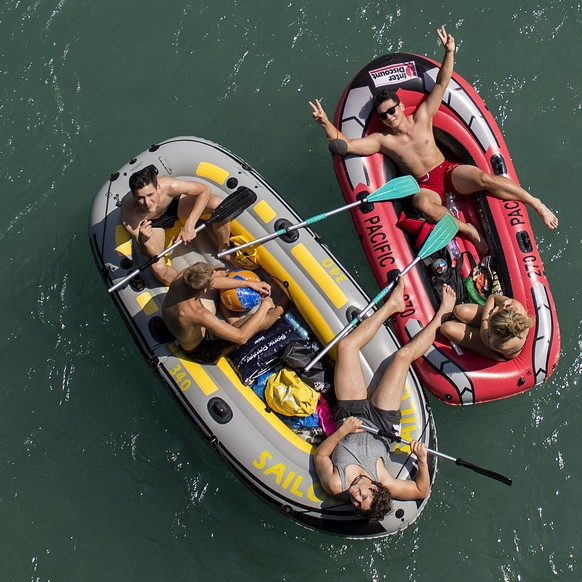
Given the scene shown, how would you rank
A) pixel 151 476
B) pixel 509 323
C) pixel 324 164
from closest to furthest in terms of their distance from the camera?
pixel 509 323
pixel 151 476
pixel 324 164

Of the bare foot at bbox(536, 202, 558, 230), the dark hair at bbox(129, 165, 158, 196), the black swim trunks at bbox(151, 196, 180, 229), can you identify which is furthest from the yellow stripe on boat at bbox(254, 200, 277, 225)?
the bare foot at bbox(536, 202, 558, 230)

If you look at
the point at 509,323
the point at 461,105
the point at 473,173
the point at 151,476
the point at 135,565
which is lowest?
the point at 135,565

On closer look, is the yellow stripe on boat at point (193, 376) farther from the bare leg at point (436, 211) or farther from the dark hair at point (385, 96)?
the dark hair at point (385, 96)

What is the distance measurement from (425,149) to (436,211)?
0.52 meters

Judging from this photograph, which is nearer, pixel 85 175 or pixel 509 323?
pixel 509 323

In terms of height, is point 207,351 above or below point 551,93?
above

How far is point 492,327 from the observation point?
4797 millimetres

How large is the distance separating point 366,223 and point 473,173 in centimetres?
91

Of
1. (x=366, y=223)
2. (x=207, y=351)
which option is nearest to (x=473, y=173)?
(x=366, y=223)

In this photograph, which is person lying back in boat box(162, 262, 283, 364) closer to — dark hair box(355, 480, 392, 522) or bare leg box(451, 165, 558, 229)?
dark hair box(355, 480, 392, 522)

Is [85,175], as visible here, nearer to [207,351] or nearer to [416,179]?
[207,351]

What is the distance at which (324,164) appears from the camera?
6406 millimetres

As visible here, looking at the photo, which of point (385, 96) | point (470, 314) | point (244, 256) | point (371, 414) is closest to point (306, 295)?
point (244, 256)

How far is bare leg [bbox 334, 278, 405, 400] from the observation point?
16.2 ft
